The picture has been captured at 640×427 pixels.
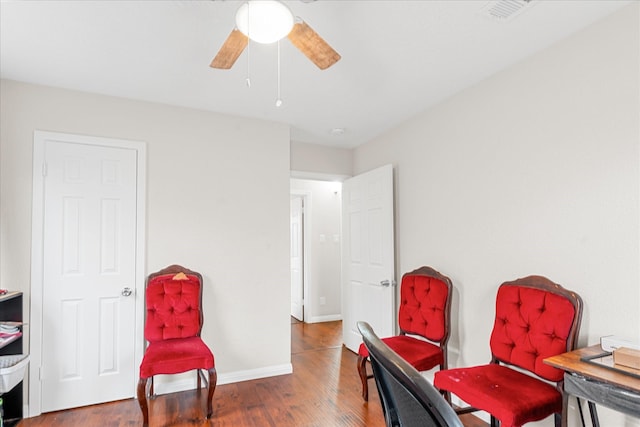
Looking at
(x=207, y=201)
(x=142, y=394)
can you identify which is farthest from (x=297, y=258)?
(x=142, y=394)

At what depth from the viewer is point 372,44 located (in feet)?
7.23

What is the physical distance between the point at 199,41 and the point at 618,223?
2.60m

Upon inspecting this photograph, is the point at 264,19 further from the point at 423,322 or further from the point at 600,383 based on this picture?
the point at 423,322

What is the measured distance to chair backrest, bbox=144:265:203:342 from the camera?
2.89 metres

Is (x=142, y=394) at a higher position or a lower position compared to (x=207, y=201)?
lower

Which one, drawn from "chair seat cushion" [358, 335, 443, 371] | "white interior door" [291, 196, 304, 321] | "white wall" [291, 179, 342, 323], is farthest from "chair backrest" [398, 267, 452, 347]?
"white interior door" [291, 196, 304, 321]

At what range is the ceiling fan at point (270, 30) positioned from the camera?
1440mm

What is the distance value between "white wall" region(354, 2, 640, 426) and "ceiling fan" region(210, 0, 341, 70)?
1492mm

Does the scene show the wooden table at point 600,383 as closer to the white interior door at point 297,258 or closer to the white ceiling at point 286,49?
the white ceiling at point 286,49

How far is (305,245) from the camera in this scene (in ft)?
19.1

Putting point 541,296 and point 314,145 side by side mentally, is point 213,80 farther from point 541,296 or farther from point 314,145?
point 541,296

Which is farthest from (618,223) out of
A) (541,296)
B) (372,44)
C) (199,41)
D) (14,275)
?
(14,275)

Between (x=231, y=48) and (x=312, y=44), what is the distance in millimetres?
379

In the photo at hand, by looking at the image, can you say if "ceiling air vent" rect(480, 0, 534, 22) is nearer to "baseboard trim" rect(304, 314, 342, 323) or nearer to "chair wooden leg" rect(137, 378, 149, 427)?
"chair wooden leg" rect(137, 378, 149, 427)
